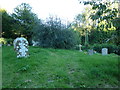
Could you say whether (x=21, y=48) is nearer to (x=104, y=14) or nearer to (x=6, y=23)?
(x=104, y=14)

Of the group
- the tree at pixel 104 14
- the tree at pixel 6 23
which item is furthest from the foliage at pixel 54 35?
the tree at pixel 104 14

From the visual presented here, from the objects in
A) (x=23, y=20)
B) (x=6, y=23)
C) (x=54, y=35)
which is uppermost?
(x=23, y=20)

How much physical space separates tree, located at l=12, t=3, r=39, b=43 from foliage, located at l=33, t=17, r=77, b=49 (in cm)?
644

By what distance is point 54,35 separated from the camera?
11.1m

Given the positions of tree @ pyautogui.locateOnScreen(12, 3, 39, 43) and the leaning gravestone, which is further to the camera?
tree @ pyautogui.locateOnScreen(12, 3, 39, 43)

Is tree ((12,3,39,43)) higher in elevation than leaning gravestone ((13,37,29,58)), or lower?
higher

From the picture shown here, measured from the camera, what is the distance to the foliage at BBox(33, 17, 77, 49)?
36.5 feet

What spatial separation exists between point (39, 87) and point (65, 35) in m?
8.77

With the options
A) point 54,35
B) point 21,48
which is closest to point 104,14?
point 21,48

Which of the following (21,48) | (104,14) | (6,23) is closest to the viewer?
(104,14)

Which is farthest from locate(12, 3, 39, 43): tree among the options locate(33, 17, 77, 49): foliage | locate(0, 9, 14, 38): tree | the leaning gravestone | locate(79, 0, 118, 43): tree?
locate(79, 0, 118, 43): tree

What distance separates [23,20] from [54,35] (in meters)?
9.06

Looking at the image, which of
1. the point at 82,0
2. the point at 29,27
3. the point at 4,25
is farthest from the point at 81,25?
the point at 82,0

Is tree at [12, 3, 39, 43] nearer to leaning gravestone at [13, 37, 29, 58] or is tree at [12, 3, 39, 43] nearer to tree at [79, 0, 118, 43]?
leaning gravestone at [13, 37, 29, 58]
